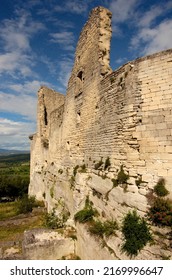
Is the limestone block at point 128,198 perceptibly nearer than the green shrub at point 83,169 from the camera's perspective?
Yes

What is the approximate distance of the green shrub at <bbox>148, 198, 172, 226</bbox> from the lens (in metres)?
5.85

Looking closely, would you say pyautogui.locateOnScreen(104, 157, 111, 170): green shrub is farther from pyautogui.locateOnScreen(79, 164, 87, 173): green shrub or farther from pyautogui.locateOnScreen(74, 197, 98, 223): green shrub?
pyautogui.locateOnScreen(79, 164, 87, 173): green shrub

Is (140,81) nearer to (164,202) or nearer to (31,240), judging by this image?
(164,202)

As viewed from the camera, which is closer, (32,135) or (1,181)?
(32,135)

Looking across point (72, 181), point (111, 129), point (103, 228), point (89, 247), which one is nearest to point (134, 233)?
point (103, 228)

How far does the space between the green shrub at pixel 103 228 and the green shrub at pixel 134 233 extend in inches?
27.9

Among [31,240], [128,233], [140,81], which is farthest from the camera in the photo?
[31,240]

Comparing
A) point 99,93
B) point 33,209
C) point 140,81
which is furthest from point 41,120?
point 140,81

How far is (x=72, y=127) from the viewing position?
12.9 metres

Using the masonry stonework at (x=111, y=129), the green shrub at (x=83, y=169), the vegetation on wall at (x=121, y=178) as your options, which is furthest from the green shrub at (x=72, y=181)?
the vegetation on wall at (x=121, y=178)

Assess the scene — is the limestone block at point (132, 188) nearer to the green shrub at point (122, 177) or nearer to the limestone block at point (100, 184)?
the green shrub at point (122, 177)

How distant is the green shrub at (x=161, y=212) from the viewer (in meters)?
5.85

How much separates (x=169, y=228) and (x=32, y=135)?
19.9 meters

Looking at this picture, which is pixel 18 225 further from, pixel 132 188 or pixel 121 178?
pixel 132 188
